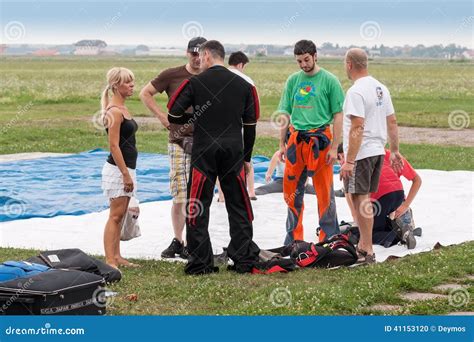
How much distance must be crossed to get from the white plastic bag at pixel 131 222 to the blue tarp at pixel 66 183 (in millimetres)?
2994

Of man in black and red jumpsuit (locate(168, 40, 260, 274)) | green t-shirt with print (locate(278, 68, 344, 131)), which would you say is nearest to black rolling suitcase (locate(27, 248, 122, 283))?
man in black and red jumpsuit (locate(168, 40, 260, 274))

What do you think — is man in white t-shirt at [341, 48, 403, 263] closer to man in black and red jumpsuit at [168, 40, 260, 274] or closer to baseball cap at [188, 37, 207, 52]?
man in black and red jumpsuit at [168, 40, 260, 274]

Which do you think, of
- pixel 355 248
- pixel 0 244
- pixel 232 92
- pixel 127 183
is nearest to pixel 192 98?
pixel 232 92

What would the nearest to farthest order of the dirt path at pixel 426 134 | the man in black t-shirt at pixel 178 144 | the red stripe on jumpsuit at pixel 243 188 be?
the red stripe on jumpsuit at pixel 243 188, the man in black t-shirt at pixel 178 144, the dirt path at pixel 426 134

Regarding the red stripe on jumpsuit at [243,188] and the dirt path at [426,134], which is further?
the dirt path at [426,134]

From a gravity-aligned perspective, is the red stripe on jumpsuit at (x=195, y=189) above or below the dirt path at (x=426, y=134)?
above

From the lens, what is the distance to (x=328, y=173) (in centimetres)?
980

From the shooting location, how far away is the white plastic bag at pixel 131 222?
349 inches

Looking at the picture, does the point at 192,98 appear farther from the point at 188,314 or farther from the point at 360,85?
the point at 188,314

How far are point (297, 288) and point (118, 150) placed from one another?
2.16 m

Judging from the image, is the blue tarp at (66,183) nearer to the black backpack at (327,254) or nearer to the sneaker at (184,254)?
the sneaker at (184,254)

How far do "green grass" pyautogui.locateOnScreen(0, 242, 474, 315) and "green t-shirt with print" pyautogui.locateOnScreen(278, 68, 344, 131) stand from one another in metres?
1.84

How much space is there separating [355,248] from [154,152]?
9.44 m

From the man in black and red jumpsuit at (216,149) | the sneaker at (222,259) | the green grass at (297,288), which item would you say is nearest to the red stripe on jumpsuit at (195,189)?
the man in black and red jumpsuit at (216,149)
